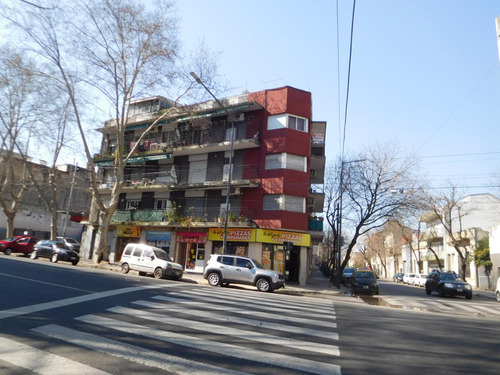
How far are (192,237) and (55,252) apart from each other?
32.4ft

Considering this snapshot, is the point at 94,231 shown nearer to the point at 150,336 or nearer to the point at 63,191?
the point at 63,191

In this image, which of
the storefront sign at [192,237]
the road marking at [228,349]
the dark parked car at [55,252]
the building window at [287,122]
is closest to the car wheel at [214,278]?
the storefront sign at [192,237]

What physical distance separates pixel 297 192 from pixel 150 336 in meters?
20.5

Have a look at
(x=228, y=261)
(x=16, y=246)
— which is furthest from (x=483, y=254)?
(x=16, y=246)

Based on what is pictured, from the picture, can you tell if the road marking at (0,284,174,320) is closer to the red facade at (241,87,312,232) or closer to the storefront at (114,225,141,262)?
the red facade at (241,87,312,232)

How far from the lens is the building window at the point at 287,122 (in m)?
26.5

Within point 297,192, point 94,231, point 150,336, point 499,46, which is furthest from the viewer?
point 94,231

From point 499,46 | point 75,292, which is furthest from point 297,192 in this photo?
point 75,292

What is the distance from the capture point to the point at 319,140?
98.8 feet

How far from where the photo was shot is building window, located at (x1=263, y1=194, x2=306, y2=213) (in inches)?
1002

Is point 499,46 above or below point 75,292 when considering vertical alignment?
above

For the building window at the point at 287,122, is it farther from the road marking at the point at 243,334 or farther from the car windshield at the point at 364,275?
the road marking at the point at 243,334

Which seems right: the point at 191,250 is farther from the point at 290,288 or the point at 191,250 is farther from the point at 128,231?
the point at 290,288

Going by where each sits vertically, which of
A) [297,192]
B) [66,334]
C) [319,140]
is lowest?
[66,334]
